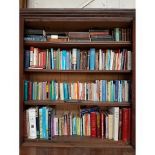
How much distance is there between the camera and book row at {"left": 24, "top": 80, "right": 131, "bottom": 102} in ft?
7.22

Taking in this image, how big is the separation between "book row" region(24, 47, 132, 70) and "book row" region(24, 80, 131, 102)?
0.17m

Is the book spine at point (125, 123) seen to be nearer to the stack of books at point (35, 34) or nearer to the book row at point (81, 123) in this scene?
the book row at point (81, 123)

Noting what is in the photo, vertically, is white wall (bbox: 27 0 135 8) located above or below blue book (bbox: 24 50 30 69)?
above

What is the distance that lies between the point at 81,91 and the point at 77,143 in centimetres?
55

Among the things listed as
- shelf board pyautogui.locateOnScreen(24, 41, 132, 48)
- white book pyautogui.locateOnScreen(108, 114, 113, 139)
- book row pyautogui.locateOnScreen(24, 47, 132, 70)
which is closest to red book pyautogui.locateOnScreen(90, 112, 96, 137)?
white book pyautogui.locateOnScreen(108, 114, 113, 139)

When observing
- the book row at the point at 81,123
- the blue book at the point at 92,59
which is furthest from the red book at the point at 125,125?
the blue book at the point at 92,59

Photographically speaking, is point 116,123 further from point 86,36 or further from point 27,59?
point 27,59

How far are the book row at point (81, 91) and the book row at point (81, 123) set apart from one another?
0.44 feet

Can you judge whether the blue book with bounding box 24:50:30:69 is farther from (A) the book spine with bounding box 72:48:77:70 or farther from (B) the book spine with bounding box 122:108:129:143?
(B) the book spine with bounding box 122:108:129:143

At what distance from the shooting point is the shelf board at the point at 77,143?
202 centimetres

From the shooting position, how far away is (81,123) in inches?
89.0
